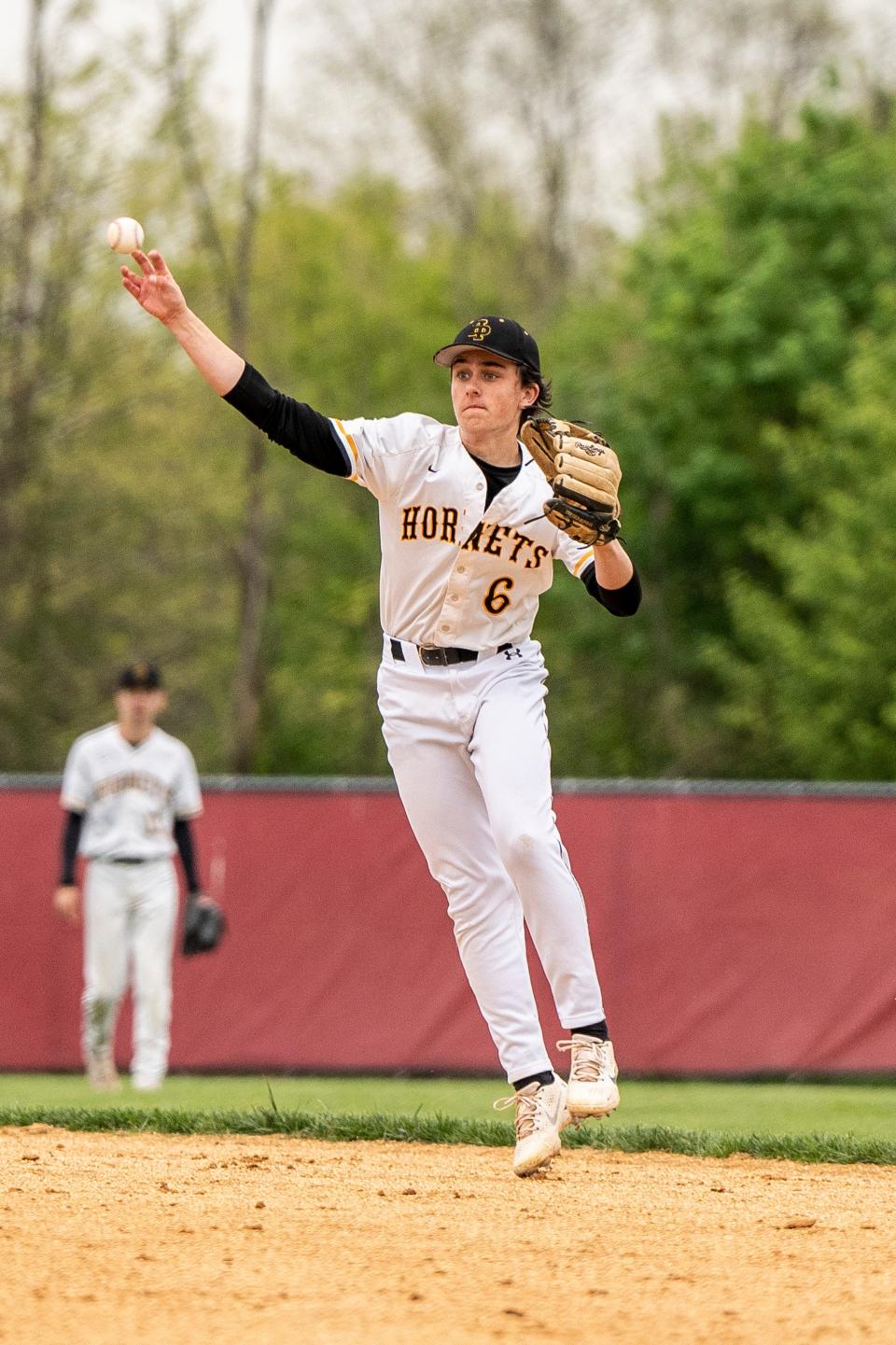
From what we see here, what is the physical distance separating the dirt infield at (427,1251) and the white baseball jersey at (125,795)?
4.16m

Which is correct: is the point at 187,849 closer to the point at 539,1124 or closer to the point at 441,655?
the point at 441,655

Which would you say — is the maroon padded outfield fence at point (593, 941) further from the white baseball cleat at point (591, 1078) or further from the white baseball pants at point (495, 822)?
the white baseball cleat at point (591, 1078)

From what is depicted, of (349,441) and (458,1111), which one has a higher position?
(349,441)

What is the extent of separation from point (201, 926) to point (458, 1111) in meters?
1.78

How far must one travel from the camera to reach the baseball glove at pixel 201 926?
886cm

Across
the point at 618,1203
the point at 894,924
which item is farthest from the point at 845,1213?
the point at 894,924

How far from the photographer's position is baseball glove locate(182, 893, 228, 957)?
29.1ft

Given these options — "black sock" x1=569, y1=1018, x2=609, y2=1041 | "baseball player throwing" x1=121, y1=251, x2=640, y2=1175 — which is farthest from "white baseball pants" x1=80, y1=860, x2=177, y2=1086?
"black sock" x1=569, y1=1018, x2=609, y2=1041

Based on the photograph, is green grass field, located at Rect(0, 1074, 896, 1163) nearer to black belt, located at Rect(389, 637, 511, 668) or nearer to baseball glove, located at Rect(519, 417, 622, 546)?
black belt, located at Rect(389, 637, 511, 668)

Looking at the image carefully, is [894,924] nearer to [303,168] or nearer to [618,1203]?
[618,1203]

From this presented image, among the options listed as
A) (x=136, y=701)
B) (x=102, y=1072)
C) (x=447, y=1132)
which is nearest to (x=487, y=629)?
(x=447, y=1132)

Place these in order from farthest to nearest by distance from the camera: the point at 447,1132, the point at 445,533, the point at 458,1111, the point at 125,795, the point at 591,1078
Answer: the point at 125,795, the point at 458,1111, the point at 447,1132, the point at 445,533, the point at 591,1078

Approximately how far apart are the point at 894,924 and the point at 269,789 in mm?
3587

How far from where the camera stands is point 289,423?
4633mm
